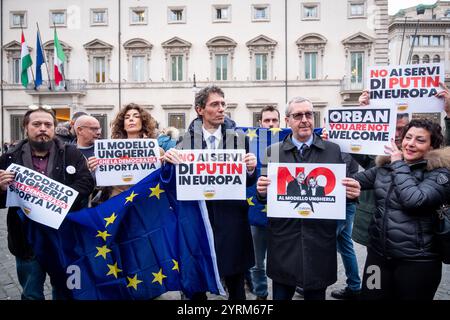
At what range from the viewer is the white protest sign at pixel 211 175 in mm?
3139

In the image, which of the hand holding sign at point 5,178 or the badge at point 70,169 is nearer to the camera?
the hand holding sign at point 5,178

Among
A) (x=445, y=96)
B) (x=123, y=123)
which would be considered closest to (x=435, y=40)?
(x=445, y=96)

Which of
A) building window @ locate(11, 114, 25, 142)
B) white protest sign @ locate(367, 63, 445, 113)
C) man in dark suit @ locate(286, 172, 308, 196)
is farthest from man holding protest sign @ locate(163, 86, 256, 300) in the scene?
building window @ locate(11, 114, 25, 142)

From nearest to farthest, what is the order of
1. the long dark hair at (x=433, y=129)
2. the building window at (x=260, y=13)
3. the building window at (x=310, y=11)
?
the long dark hair at (x=433, y=129)
the building window at (x=310, y=11)
the building window at (x=260, y=13)

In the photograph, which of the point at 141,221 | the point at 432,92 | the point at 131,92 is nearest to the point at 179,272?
the point at 141,221

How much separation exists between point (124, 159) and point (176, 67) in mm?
24903

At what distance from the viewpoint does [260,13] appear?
88.3ft

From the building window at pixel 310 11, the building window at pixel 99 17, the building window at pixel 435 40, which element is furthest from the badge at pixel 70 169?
the building window at pixel 435 40

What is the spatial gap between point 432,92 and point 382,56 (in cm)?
2546

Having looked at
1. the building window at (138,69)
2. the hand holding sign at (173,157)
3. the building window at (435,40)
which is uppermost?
the building window at (435,40)

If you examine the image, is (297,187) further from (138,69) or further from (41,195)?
(138,69)

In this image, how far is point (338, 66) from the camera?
26578 mm

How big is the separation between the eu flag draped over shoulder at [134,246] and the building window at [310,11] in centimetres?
2612

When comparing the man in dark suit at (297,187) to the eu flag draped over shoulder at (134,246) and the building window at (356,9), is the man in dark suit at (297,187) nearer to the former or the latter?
the eu flag draped over shoulder at (134,246)
